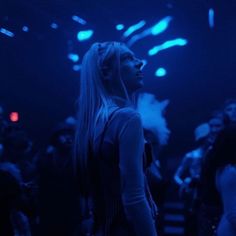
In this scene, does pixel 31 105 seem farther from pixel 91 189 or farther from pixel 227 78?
pixel 91 189

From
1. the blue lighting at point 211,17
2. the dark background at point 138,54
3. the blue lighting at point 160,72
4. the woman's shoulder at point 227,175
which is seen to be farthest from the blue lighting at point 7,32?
the woman's shoulder at point 227,175

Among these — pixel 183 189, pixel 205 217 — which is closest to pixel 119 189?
pixel 205 217

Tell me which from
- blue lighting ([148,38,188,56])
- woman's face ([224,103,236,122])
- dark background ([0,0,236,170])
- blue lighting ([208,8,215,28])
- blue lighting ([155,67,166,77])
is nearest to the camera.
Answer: woman's face ([224,103,236,122])

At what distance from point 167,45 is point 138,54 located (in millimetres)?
777

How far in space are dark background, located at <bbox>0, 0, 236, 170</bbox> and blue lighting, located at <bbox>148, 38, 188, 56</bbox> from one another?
0.34 feet

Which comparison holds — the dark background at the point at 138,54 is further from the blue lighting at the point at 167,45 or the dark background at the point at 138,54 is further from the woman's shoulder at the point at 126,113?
the woman's shoulder at the point at 126,113

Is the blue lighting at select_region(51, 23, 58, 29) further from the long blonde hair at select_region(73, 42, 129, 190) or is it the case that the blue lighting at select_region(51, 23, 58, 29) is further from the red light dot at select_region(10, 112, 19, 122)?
the long blonde hair at select_region(73, 42, 129, 190)

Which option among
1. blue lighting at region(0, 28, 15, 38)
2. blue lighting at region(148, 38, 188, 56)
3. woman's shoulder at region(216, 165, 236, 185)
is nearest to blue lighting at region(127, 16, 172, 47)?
blue lighting at region(148, 38, 188, 56)

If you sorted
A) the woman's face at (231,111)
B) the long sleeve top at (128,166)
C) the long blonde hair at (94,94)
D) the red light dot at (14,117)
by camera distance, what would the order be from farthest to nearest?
the red light dot at (14,117), the woman's face at (231,111), the long blonde hair at (94,94), the long sleeve top at (128,166)

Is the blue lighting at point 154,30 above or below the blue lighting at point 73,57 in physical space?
above

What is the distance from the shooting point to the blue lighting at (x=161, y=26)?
1047cm

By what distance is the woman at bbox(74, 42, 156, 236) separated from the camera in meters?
1.54

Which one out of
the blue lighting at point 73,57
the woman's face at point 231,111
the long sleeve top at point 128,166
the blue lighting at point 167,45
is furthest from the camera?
the blue lighting at point 167,45

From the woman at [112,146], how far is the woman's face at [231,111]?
10.2 feet
